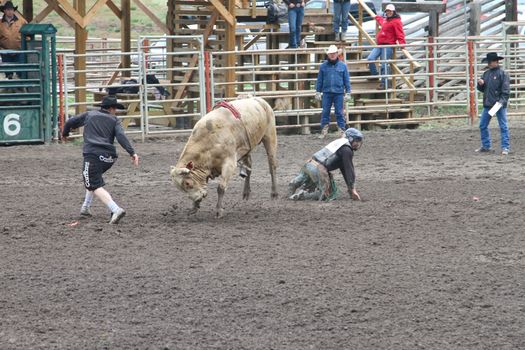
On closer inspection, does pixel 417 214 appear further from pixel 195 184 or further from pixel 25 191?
pixel 25 191

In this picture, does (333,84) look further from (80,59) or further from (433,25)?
(433,25)

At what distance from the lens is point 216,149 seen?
10914 mm

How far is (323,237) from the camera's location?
32.8ft

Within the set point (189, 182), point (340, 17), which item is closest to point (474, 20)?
point (340, 17)

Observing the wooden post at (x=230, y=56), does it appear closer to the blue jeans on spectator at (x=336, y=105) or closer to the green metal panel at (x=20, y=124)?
the blue jeans on spectator at (x=336, y=105)

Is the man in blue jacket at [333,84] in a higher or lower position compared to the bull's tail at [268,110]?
higher

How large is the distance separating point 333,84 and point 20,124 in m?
5.49

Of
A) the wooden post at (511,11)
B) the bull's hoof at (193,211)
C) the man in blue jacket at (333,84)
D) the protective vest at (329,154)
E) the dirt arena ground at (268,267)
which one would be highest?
the wooden post at (511,11)

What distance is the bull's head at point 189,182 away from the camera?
10.6 m

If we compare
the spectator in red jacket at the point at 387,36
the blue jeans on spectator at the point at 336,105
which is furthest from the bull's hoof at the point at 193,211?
the spectator in red jacket at the point at 387,36

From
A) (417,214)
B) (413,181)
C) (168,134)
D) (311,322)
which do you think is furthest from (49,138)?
(311,322)

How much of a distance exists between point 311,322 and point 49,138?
1167 centimetres

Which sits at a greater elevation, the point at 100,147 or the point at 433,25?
the point at 433,25

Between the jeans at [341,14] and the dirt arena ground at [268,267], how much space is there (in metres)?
6.99
